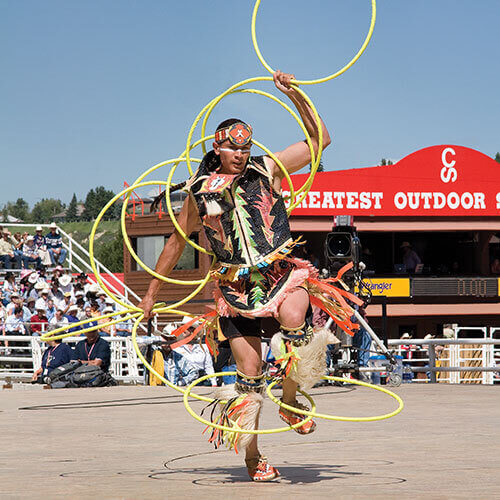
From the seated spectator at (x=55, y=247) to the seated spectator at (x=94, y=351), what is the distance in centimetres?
1225

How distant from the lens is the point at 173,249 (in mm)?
5516

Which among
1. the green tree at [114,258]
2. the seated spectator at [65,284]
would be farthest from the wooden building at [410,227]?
the green tree at [114,258]

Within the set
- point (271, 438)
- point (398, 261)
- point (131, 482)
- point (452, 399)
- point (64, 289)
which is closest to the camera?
point (131, 482)

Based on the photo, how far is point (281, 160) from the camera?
544 cm

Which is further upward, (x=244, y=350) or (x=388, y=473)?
(x=244, y=350)

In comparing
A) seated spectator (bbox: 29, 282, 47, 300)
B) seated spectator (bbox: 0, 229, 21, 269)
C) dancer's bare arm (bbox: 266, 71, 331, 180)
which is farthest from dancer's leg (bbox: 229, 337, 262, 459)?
seated spectator (bbox: 0, 229, 21, 269)

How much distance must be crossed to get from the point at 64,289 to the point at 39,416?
13.9m

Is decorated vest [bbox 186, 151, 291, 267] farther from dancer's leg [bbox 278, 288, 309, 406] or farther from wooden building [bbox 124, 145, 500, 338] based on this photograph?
wooden building [bbox 124, 145, 500, 338]

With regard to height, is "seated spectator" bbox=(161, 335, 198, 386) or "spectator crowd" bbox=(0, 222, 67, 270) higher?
"spectator crowd" bbox=(0, 222, 67, 270)

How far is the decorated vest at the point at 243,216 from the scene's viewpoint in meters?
5.17

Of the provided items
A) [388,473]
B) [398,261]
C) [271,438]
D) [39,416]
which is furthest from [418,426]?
[398,261]

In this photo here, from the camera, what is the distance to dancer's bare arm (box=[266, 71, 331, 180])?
5.45 metres

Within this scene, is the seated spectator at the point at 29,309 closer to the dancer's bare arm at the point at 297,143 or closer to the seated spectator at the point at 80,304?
the seated spectator at the point at 80,304

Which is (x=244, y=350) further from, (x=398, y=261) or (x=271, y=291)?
(x=398, y=261)
